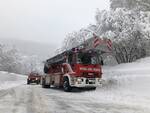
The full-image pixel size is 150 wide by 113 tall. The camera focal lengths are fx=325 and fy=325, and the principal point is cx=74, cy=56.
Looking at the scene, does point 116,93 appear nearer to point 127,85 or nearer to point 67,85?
point 127,85

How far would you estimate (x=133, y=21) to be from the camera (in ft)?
93.1

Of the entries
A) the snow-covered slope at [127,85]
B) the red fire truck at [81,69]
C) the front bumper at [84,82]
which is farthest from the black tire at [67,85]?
the snow-covered slope at [127,85]

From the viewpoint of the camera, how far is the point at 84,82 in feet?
76.5

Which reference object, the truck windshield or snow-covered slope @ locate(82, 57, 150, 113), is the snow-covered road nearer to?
Answer: snow-covered slope @ locate(82, 57, 150, 113)

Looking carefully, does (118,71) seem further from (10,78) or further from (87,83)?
(10,78)

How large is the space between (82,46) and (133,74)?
13.8ft

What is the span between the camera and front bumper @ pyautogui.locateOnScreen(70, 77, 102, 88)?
76.2ft

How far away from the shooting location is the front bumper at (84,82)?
2323 cm

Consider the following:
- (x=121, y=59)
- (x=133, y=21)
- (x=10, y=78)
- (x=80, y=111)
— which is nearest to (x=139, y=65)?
(x=133, y=21)

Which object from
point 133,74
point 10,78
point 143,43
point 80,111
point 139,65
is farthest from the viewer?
point 10,78

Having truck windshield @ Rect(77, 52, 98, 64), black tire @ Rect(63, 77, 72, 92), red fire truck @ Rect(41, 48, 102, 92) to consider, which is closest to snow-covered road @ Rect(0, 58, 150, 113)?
red fire truck @ Rect(41, 48, 102, 92)

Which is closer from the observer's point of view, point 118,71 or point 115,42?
point 118,71

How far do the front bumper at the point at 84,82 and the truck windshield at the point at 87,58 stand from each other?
127 cm

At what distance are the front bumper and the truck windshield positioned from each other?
1269mm
